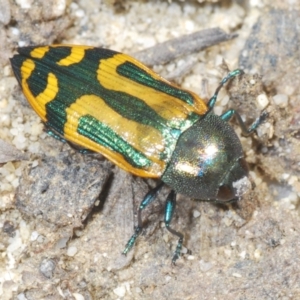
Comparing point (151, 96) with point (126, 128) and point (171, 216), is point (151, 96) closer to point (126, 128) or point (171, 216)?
point (126, 128)

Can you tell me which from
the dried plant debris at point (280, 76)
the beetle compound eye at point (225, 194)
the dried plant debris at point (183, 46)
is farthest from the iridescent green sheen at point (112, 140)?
the dried plant debris at point (280, 76)

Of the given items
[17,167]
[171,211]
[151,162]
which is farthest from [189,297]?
[17,167]

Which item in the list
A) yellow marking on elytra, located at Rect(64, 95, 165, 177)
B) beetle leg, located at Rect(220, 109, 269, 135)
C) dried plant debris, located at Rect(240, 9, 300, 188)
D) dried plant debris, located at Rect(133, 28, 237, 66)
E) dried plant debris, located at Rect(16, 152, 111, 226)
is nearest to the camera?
yellow marking on elytra, located at Rect(64, 95, 165, 177)

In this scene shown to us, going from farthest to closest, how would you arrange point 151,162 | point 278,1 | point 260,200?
point 278,1 < point 260,200 < point 151,162

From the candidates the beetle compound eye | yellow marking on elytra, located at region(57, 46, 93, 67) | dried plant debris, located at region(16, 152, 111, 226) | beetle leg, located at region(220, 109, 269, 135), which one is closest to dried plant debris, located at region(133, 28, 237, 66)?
yellow marking on elytra, located at region(57, 46, 93, 67)

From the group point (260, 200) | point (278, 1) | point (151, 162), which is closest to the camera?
point (151, 162)

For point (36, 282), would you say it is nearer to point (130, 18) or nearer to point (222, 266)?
point (222, 266)

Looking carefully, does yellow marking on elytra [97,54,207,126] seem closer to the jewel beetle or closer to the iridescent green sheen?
the jewel beetle
